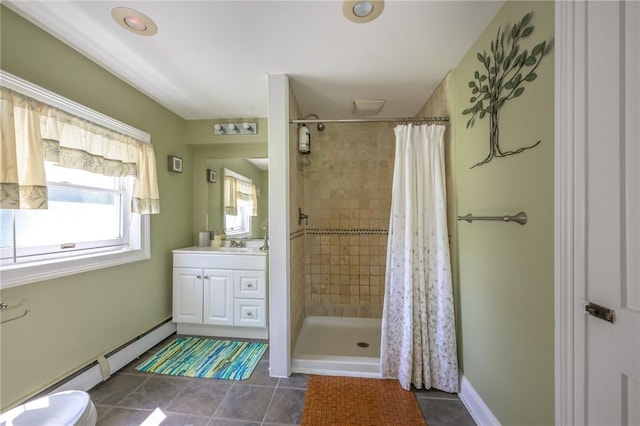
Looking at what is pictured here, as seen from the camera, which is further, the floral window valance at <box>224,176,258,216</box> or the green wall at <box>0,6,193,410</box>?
the floral window valance at <box>224,176,258,216</box>

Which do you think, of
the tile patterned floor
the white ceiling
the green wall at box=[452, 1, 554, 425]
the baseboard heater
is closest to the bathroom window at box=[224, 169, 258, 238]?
the white ceiling

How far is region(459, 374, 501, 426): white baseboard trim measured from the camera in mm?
1353

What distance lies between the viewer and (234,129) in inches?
106

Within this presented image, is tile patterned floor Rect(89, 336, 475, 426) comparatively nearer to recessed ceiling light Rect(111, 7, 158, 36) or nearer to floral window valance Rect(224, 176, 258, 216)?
floral window valance Rect(224, 176, 258, 216)

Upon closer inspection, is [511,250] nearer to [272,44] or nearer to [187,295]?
[272,44]

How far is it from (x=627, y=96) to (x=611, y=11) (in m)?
0.28

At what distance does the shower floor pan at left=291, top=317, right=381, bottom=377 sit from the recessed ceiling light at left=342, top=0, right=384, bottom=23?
2.28 metres

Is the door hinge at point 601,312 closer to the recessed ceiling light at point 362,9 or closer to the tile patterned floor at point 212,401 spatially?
the tile patterned floor at point 212,401

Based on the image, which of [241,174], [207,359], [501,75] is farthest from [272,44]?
[207,359]

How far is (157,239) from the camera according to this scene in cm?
235

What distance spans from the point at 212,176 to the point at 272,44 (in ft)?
5.90

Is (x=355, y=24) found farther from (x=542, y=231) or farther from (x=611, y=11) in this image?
(x=542, y=231)

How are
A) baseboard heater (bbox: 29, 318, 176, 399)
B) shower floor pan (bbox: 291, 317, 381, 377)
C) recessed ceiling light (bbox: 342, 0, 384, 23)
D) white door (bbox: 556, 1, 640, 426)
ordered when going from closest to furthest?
white door (bbox: 556, 1, 640, 426) < recessed ceiling light (bbox: 342, 0, 384, 23) < baseboard heater (bbox: 29, 318, 176, 399) < shower floor pan (bbox: 291, 317, 381, 377)

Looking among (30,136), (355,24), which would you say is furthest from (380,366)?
(30,136)
